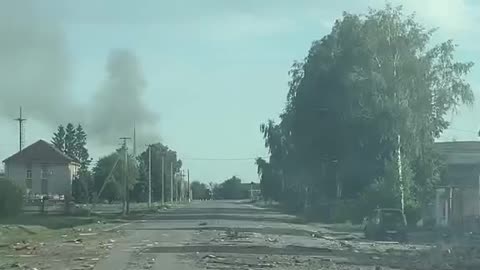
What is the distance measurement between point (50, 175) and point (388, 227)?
306ft

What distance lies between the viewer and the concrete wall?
129 metres

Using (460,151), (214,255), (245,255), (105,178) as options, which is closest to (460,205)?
(245,255)

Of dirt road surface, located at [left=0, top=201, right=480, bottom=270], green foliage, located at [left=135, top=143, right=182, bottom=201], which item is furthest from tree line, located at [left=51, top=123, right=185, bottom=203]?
dirt road surface, located at [left=0, top=201, right=480, bottom=270]

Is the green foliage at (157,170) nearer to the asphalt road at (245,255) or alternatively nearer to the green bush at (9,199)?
the green bush at (9,199)

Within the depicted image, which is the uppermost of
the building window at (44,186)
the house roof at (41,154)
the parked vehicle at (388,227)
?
the house roof at (41,154)

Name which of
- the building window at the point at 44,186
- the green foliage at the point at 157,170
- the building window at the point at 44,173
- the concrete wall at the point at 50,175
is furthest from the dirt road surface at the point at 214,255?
the green foliage at the point at 157,170

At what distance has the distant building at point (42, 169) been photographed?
129250 millimetres

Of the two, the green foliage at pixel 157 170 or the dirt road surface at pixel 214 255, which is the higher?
the green foliage at pixel 157 170

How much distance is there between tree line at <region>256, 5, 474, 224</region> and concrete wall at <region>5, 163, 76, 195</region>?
59.4m

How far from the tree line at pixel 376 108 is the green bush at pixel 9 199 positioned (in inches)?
914

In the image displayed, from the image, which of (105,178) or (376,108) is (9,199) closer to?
(376,108)

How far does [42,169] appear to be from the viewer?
436 feet

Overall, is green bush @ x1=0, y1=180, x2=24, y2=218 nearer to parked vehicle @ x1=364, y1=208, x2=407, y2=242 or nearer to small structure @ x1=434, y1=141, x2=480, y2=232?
small structure @ x1=434, y1=141, x2=480, y2=232

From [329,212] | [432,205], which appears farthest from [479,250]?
[329,212]
